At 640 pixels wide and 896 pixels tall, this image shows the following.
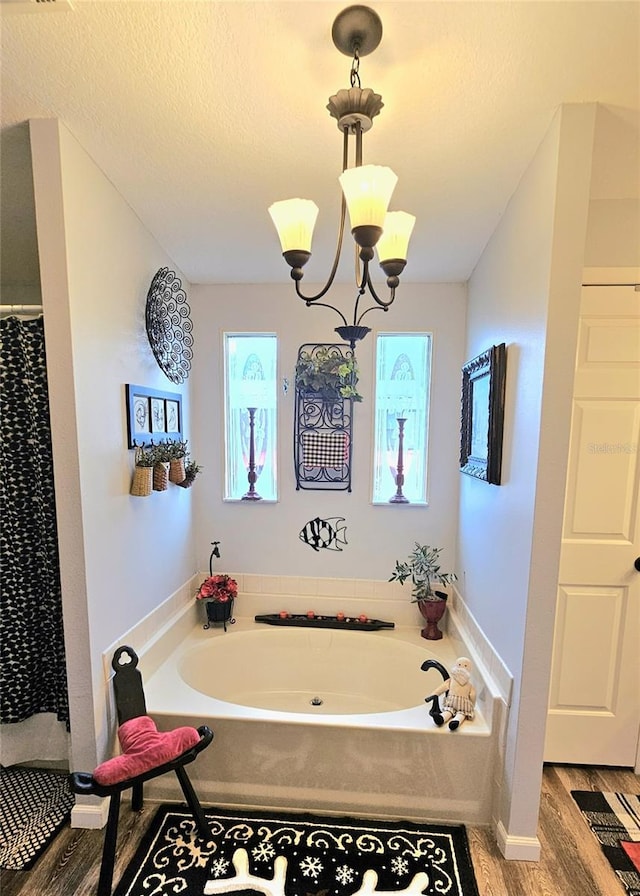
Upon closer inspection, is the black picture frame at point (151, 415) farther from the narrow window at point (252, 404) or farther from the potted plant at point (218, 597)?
the potted plant at point (218, 597)

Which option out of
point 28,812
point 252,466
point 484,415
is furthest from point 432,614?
point 28,812

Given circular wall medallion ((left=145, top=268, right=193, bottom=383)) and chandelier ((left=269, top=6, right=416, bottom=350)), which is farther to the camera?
circular wall medallion ((left=145, top=268, right=193, bottom=383))

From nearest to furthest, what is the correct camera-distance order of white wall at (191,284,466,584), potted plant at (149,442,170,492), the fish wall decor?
potted plant at (149,442,170,492)
white wall at (191,284,466,584)
the fish wall decor

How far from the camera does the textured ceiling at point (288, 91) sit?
102cm

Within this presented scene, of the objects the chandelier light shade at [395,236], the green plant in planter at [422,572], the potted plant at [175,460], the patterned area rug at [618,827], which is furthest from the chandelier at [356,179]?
the patterned area rug at [618,827]

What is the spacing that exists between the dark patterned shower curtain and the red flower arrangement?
2.95ft

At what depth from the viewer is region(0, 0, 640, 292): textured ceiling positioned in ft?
3.34

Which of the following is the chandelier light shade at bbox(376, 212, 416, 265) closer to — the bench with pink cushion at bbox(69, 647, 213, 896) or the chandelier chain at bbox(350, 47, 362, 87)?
the chandelier chain at bbox(350, 47, 362, 87)

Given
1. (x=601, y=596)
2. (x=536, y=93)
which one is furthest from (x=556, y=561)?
(x=536, y=93)

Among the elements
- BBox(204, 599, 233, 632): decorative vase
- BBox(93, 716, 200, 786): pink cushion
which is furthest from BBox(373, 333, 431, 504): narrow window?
BBox(93, 716, 200, 786): pink cushion

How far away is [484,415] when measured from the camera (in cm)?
190

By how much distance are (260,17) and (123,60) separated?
416 millimetres

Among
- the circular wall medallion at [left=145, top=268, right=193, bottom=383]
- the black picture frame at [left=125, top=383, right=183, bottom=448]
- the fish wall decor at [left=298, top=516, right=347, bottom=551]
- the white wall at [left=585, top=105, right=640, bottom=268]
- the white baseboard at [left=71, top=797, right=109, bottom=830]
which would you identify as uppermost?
the white wall at [left=585, top=105, right=640, bottom=268]

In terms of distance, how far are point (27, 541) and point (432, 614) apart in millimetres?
2109
